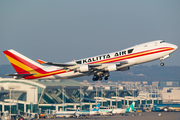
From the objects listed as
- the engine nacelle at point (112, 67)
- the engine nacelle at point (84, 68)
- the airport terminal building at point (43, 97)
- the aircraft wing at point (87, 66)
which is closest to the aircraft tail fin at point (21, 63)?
the aircraft wing at point (87, 66)

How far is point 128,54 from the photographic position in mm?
55938

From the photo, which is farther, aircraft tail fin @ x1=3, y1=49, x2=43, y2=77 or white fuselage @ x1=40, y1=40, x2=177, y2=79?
aircraft tail fin @ x1=3, y1=49, x2=43, y2=77

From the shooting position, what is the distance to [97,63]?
58281 mm

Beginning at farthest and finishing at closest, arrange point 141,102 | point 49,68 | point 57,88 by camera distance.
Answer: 1. point 141,102
2. point 57,88
3. point 49,68

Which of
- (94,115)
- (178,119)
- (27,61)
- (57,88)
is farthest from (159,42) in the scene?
(57,88)

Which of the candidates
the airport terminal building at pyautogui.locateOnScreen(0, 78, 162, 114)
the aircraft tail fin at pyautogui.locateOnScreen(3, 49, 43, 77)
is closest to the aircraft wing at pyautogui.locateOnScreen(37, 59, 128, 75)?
the aircraft tail fin at pyautogui.locateOnScreen(3, 49, 43, 77)

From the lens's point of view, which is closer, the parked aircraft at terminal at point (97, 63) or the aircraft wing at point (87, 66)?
the parked aircraft at terminal at point (97, 63)

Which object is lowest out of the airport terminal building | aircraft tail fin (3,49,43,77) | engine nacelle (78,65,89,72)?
the airport terminal building

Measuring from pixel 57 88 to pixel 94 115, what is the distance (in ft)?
103

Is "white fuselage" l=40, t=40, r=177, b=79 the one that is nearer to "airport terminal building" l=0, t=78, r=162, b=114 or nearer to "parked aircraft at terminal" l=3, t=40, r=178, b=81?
"parked aircraft at terminal" l=3, t=40, r=178, b=81

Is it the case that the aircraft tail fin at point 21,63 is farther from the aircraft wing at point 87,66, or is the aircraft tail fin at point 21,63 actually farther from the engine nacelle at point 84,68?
the engine nacelle at point 84,68

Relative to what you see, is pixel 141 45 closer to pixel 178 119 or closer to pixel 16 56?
pixel 16 56

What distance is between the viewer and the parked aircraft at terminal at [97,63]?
55.0m

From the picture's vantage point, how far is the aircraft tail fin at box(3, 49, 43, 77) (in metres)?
61.7
